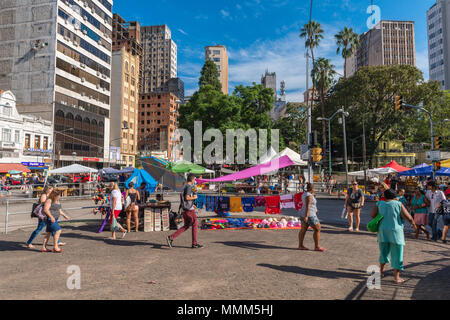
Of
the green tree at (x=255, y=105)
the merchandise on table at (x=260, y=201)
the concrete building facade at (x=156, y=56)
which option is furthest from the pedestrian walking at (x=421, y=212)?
the concrete building facade at (x=156, y=56)

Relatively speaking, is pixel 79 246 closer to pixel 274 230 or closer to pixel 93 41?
pixel 274 230

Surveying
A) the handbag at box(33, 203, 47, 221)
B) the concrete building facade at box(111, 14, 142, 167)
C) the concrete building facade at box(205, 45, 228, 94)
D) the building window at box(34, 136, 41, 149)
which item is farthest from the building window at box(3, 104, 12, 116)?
the concrete building facade at box(205, 45, 228, 94)

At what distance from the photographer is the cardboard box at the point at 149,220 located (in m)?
10.9

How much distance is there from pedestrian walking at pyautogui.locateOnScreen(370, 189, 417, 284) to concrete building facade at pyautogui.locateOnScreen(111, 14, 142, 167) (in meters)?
66.7

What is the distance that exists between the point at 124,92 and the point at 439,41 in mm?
93218

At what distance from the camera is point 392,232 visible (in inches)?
219

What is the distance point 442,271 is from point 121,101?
241 feet

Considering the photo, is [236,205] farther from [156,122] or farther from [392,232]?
[156,122]

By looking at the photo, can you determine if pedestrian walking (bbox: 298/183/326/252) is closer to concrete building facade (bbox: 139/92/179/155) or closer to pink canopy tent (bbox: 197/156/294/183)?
pink canopy tent (bbox: 197/156/294/183)

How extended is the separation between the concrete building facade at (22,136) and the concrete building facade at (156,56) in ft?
324

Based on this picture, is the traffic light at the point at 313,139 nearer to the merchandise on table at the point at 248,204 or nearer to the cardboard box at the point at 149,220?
the merchandise on table at the point at 248,204

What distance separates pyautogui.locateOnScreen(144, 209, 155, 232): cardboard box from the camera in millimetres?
10922

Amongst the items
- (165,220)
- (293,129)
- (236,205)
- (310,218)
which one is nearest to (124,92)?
(293,129)
